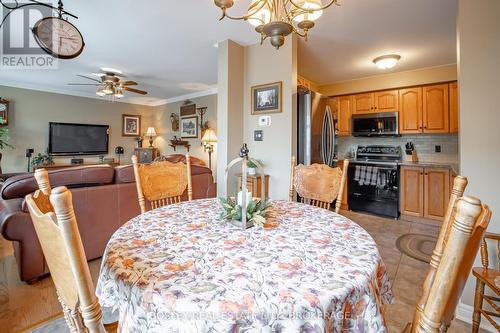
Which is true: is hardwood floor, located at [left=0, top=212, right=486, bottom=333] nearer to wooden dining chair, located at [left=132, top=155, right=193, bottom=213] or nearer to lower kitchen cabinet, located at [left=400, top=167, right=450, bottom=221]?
wooden dining chair, located at [left=132, top=155, right=193, bottom=213]

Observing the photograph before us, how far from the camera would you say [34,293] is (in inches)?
68.9

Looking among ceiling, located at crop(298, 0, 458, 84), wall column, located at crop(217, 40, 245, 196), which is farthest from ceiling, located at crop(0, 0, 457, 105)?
wall column, located at crop(217, 40, 245, 196)

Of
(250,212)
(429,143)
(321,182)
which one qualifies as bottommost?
(250,212)

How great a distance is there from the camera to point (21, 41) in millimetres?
3021

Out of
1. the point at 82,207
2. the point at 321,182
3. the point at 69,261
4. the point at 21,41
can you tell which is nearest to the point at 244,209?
the point at 69,261

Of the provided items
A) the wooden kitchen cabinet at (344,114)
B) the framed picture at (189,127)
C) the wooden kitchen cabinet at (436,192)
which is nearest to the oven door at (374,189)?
the wooden kitchen cabinet at (436,192)

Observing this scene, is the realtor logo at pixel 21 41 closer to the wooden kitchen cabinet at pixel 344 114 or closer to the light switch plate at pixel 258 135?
the light switch plate at pixel 258 135

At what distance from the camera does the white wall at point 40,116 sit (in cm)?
487

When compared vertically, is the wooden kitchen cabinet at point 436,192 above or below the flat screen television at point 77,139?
below

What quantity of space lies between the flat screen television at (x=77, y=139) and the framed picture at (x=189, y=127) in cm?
205

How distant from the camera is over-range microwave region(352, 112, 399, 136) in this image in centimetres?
397

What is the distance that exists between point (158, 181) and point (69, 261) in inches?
45.5

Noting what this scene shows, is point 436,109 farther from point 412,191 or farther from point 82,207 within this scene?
point 82,207

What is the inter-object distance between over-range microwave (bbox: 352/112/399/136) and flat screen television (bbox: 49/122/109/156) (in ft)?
20.2
